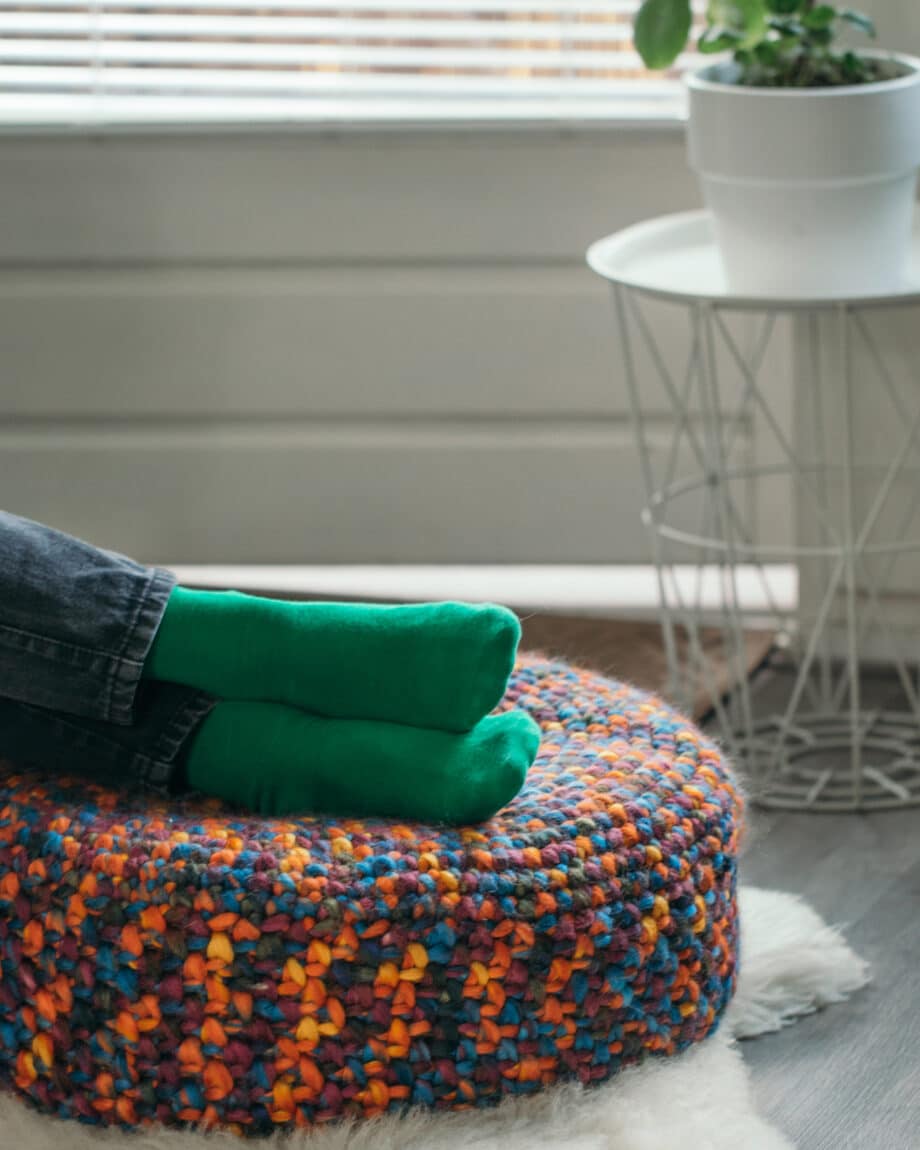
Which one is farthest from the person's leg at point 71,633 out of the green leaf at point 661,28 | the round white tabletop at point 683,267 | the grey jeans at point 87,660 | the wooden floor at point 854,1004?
the green leaf at point 661,28

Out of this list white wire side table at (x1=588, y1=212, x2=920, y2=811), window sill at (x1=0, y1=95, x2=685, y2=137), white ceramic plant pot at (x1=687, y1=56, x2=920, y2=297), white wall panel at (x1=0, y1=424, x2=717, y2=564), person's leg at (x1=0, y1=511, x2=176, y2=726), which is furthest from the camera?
white wall panel at (x1=0, y1=424, x2=717, y2=564)

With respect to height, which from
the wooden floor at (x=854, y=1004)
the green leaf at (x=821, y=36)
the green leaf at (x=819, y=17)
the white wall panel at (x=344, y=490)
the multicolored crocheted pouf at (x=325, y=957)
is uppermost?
the green leaf at (x=819, y=17)

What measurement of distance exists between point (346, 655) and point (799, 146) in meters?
0.70

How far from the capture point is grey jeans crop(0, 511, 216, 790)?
111 cm

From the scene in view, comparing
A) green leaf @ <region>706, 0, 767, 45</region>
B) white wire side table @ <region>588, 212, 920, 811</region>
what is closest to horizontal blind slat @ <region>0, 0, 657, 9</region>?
white wire side table @ <region>588, 212, 920, 811</region>

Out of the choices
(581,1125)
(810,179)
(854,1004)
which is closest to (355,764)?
(581,1125)

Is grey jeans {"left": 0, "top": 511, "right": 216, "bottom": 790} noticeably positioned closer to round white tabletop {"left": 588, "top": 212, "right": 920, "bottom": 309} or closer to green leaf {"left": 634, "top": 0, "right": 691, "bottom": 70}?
round white tabletop {"left": 588, "top": 212, "right": 920, "bottom": 309}

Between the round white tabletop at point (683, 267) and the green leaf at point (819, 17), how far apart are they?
0.76ft

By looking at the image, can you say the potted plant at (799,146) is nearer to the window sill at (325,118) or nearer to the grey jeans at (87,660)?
the window sill at (325,118)

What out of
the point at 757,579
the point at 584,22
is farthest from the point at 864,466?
the point at 584,22

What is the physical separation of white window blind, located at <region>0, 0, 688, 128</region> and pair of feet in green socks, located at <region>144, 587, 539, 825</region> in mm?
1096

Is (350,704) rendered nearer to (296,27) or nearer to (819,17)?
(819,17)

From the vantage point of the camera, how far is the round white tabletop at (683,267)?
5.02 ft

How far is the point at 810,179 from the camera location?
60.2 inches
